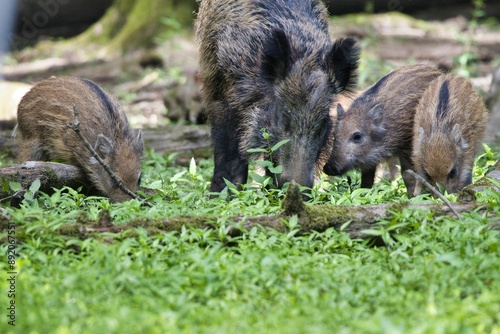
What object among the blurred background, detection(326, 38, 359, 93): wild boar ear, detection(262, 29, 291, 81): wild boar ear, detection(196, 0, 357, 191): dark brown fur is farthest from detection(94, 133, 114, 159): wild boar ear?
the blurred background

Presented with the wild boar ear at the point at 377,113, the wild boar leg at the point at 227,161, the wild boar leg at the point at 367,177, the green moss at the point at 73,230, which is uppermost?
the wild boar ear at the point at 377,113

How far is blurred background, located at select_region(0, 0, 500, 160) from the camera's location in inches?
587

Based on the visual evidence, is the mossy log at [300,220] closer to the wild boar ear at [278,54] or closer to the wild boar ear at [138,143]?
the wild boar ear at [278,54]

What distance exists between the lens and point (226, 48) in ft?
24.4

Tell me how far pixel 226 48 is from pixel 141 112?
285 inches

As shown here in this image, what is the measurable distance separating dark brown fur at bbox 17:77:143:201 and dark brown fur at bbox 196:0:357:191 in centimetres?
89

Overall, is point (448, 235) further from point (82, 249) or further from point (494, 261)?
point (82, 249)

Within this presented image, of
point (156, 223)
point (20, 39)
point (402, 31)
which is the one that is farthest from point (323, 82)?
point (20, 39)

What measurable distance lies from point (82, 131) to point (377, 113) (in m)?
3.07

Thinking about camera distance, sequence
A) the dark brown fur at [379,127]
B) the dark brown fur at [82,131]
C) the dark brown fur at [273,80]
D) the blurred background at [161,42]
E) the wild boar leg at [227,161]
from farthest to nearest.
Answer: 1. the blurred background at [161,42]
2. the dark brown fur at [379,127]
3. the wild boar leg at [227,161]
4. the dark brown fur at [82,131]
5. the dark brown fur at [273,80]

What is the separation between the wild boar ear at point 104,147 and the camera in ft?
24.3

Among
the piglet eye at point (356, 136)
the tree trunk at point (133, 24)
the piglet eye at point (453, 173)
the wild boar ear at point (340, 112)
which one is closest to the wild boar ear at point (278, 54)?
the wild boar ear at point (340, 112)

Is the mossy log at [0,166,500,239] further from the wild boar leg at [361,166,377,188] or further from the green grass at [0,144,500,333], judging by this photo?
the wild boar leg at [361,166,377,188]

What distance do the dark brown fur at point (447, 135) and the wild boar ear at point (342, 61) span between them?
82 centimetres
